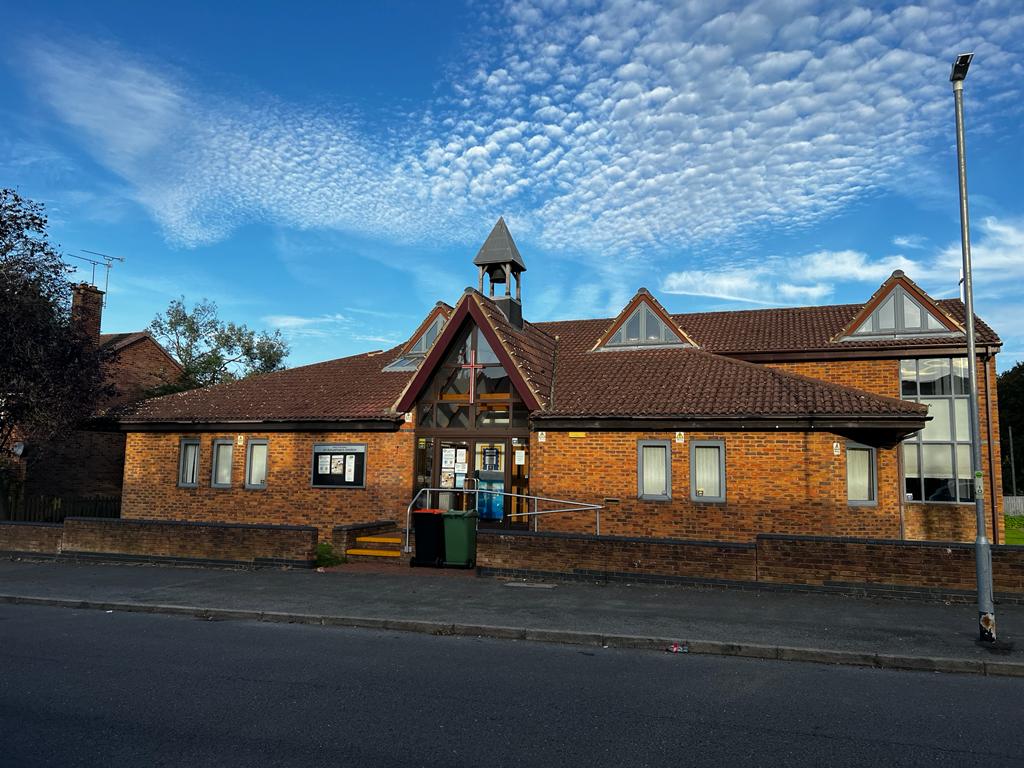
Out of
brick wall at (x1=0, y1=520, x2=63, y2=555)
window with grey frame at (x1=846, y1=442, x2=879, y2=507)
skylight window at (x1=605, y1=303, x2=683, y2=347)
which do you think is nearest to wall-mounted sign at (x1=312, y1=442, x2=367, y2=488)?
brick wall at (x1=0, y1=520, x2=63, y2=555)

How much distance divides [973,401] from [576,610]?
18.2ft

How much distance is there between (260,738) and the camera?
5.10m

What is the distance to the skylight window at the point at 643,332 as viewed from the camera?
19859 millimetres

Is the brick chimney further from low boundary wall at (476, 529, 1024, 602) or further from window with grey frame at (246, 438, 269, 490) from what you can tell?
low boundary wall at (476, 529, 1024, 602)

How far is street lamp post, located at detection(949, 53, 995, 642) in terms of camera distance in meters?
8.15

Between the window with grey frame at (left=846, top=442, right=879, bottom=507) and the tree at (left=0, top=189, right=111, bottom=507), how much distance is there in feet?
64.9

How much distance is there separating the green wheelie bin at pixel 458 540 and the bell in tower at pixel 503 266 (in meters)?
8.07

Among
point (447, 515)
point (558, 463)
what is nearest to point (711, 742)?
point (447, 515)

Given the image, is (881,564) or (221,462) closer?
(881,564)

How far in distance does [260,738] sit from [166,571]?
986 centimetres

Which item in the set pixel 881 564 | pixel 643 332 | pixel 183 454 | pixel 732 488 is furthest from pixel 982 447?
pixel 183 454

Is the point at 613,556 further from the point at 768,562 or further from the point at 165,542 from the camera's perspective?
the point at 165,542

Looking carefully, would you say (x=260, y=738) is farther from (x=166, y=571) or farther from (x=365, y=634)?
(x=166, y=571)

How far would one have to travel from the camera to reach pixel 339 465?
58.3 feet
